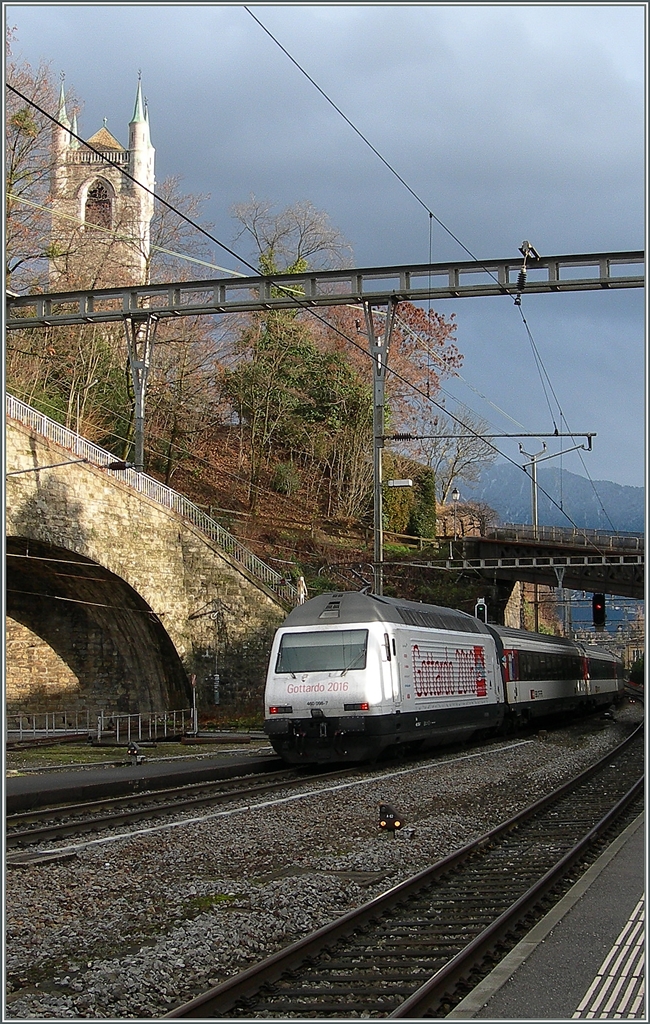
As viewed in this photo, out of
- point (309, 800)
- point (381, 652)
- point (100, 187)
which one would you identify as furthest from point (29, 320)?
point (100, 187)

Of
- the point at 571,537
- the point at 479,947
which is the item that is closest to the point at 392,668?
the point at 479,947

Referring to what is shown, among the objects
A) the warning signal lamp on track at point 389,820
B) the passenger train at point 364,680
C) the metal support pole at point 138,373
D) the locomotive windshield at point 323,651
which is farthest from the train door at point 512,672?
the warning signal lamp on track at point 389,820

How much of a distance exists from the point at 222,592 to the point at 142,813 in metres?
23.1

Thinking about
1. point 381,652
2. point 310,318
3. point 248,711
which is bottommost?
point 248,711

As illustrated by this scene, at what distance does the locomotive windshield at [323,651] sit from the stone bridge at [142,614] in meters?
14.5

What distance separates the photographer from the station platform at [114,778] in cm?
1415

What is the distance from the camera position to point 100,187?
8344cm

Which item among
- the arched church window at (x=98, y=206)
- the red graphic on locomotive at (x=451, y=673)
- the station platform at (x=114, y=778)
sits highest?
the arched church window at (x=98, y=206)

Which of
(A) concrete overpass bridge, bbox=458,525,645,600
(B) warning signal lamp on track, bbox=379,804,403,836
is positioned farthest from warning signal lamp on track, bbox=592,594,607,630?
(B) warning signal lamp on track, bbox=379,804,403,836

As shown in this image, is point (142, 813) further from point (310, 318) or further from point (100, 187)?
point (100, 187)

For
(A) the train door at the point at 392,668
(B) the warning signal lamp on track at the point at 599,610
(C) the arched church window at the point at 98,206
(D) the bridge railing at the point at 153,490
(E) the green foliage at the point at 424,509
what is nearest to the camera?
(A) the train door at the point at 392,668

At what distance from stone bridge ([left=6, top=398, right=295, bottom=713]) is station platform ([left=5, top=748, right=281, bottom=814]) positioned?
523 inches

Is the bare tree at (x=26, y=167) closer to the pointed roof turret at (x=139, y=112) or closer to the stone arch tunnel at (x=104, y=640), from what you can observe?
the stone arch tunnel at (x=104, y=640)

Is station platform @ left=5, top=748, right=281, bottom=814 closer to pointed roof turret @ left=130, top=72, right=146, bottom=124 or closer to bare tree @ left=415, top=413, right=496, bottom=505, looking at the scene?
bare tree @ left=415, top=413, right=496, bottom=505
